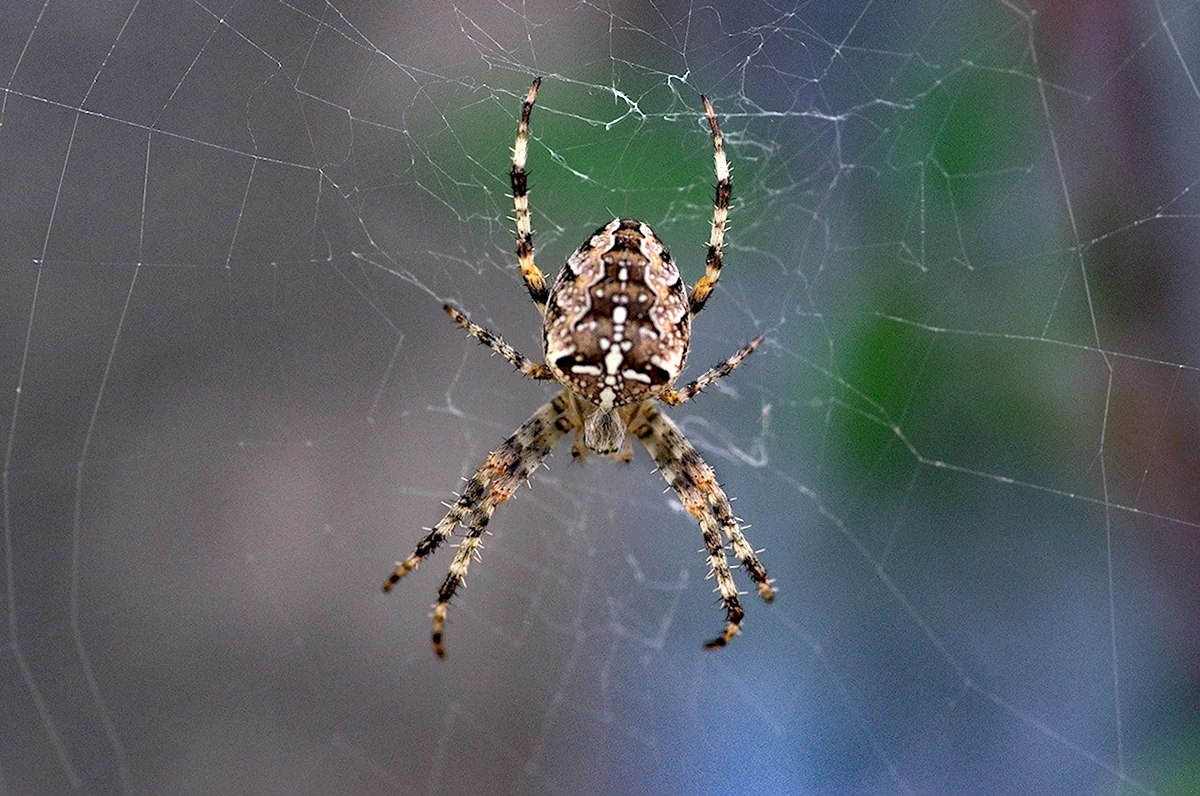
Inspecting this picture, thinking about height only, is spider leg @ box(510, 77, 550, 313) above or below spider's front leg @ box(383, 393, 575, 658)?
above

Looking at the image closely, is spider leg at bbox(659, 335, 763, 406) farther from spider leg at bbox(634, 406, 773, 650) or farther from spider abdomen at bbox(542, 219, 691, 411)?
spider leg at bbox(634, 406, 773, 650)

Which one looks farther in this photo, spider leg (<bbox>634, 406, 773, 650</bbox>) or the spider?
spider leg (<bbox>634, 406, 773, 650</bbox>)

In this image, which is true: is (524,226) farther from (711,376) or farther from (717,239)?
(711,376)

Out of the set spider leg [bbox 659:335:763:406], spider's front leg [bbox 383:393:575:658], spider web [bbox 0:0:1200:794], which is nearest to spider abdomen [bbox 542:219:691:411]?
Result: spider leg [bbox 659:335:763:406]

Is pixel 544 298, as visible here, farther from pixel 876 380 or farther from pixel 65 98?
pixel 65 98

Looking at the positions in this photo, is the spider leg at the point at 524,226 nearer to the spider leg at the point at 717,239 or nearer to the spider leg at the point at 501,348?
the spider leg at the point at 501,348

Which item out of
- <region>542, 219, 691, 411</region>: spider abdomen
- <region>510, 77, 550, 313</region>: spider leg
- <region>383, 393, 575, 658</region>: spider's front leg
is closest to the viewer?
<region>542, 219, 691, 411</region>: spider abdomen

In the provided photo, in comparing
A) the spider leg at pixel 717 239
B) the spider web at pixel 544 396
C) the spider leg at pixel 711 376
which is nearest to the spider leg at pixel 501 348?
the spider leg at pixel 711 376

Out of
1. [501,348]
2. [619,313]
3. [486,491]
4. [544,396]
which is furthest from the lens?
[544,396]

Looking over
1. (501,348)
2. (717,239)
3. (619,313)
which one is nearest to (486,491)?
(501,348)
